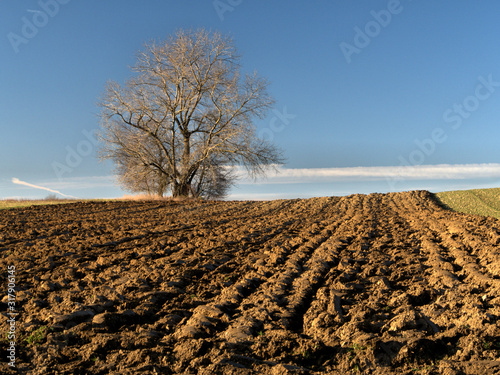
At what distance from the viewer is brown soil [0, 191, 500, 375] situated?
3250 mm

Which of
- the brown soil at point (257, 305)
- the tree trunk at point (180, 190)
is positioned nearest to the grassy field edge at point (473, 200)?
the brown soil at point (257, 305)

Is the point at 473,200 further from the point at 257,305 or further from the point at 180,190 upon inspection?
the point at 257,305

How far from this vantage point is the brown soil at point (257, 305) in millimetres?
3250

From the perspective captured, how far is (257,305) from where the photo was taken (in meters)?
4.35

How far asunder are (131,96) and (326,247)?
18456 mm

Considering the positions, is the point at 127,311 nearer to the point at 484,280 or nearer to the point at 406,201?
the point at 484,280

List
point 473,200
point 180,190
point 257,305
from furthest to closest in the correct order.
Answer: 1. point 180,190
2. point 473,200
3. point 257,305

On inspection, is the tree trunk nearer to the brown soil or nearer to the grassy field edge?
the grassy field edge

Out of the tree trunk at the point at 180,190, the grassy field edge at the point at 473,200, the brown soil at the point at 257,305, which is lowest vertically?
the brown soil at the point at 257,305

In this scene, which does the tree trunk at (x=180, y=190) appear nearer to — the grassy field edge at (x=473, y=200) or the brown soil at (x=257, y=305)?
the grassy field edge at (x=473, y=200)

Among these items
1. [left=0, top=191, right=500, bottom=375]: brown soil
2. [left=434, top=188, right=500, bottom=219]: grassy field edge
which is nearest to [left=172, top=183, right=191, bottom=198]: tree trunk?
[left=434, top=188, right=500, bottom=219]: grassy field edge

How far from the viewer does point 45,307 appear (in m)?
4.67

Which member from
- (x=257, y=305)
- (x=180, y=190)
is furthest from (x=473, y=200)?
(x=257, y=305)

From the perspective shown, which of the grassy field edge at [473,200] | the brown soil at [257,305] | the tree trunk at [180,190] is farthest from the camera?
the tree trunk at [180,190]
